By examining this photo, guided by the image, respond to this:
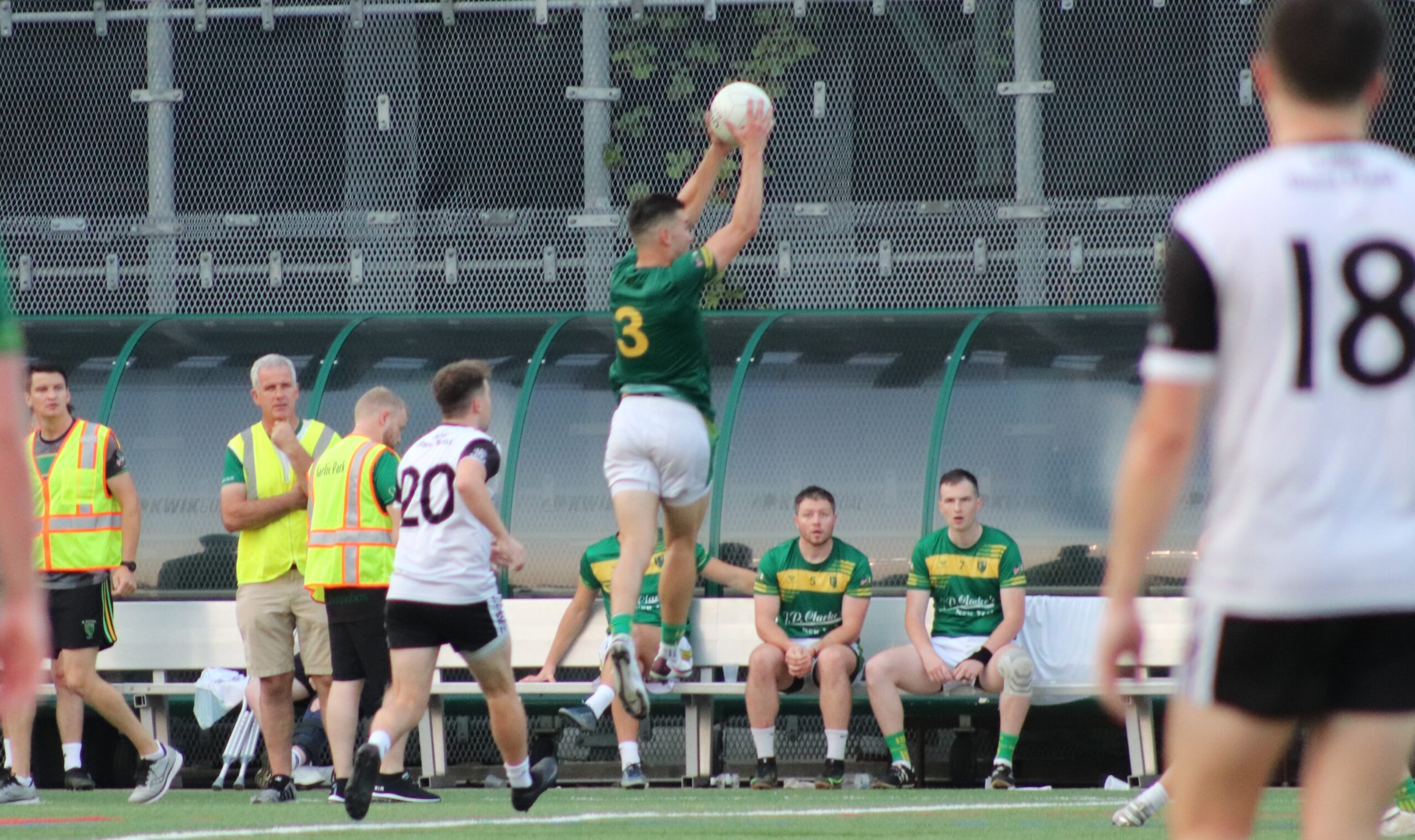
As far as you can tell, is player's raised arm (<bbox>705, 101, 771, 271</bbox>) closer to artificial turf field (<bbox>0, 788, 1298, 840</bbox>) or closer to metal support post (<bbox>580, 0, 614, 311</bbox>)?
artificial turf field (<bbox>0, 788, 1298, 840</bbox>)

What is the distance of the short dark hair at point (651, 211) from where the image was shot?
7.91m

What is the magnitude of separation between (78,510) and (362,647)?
2.00 m

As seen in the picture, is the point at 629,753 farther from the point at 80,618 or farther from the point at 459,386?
the point at 459,386

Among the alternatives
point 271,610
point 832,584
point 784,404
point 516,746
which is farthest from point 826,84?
point 516,746

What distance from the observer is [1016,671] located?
10.9 m

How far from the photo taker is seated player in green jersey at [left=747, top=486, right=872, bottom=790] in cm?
1112

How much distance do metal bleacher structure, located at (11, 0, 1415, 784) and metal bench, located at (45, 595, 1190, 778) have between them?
0.09 m

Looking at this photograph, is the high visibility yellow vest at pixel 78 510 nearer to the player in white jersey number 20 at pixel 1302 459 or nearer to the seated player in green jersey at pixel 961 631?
the seated player in green jersey at pixel 961 631

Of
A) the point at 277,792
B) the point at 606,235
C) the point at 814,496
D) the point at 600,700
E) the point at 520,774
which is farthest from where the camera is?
the point at 606,235

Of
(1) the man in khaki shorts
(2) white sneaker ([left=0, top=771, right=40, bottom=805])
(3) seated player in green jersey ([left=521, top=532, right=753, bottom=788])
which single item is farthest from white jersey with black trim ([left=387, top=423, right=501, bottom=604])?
(3) seated player in green jersey ([left=521, top=532, right=753, bottom=788])

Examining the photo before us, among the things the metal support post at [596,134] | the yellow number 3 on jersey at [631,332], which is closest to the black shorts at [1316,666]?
the yellow number 3 on jersey at [631,332]

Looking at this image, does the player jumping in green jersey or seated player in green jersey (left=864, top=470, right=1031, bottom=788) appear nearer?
the player jumping in green jersey

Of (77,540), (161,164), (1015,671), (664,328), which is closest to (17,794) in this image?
(77,540)

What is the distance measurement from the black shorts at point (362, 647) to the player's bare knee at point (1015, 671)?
3352 mm
